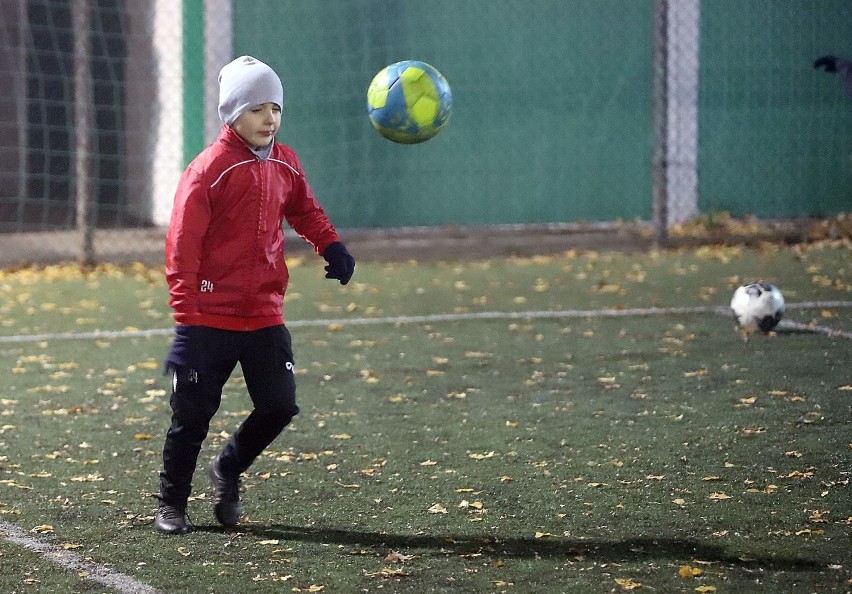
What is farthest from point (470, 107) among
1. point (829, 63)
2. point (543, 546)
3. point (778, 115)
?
point (543, 546)

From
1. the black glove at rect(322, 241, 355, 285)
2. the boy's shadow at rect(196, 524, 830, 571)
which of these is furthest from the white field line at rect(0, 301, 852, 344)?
the boy's shadow at rect(196, 524, 830, 571)

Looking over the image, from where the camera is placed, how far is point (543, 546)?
3850 millimetres

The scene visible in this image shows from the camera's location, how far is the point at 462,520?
4.15 m

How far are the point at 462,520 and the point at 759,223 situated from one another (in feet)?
31.6

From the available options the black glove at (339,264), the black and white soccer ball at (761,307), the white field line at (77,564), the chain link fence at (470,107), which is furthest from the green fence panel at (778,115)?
the white field line at (77,564)

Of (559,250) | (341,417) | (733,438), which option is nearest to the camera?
(733,438)

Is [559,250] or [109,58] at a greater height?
[109,58]

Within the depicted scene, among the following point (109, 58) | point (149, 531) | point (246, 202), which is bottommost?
point (149, 531)

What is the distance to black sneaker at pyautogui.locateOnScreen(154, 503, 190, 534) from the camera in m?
4.04

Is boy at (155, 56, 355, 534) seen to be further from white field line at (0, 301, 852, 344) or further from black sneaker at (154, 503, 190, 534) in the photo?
white field line at (0, 301, 852, 344)

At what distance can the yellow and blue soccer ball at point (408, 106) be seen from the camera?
5.08 metres

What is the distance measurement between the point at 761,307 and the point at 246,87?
4.12m

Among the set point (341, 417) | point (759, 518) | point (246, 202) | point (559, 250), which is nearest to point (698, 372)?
point (341, 417)

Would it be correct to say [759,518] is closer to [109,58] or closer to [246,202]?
[246,202]
